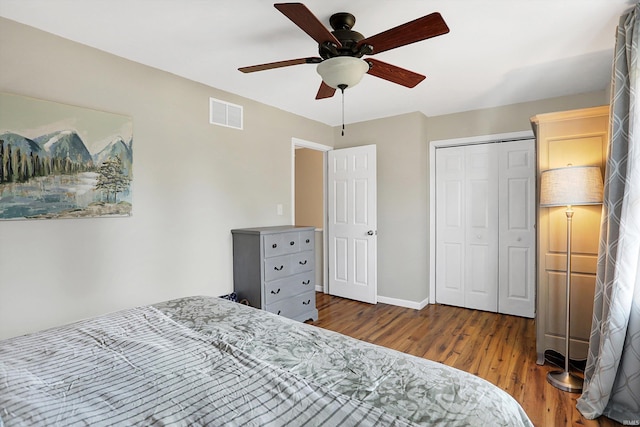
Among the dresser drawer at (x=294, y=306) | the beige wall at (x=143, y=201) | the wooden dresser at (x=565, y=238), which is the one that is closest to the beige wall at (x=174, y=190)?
the beige wall at (x=143, y=201)

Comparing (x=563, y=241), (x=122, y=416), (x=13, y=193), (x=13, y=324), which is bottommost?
(x=13, y=324)

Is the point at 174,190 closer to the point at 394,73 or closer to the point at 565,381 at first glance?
the point at 394,73

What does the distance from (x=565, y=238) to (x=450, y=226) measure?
153 centimetres

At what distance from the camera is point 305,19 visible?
1484 mm

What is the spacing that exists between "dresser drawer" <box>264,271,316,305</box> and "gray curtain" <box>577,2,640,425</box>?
2.33 metres

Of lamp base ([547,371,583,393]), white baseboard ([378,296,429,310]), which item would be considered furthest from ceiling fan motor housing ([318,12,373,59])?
white baseboard ([378,296,429,310])

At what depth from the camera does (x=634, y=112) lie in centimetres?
179

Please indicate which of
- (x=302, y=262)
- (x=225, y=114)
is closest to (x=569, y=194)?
(x=302, y=262)

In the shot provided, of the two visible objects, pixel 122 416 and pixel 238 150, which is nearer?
pixel 122 416

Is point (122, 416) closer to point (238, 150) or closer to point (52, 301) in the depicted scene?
point (52, 301)

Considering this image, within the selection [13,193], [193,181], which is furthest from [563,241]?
[13,193]

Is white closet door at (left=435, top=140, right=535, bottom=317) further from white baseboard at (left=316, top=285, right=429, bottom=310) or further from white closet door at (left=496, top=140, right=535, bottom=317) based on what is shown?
white baseboard at (left=316, top=285, right=429, bottom=310)

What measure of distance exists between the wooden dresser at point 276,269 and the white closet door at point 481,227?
6.31ft

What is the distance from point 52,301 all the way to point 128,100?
1497 mm
